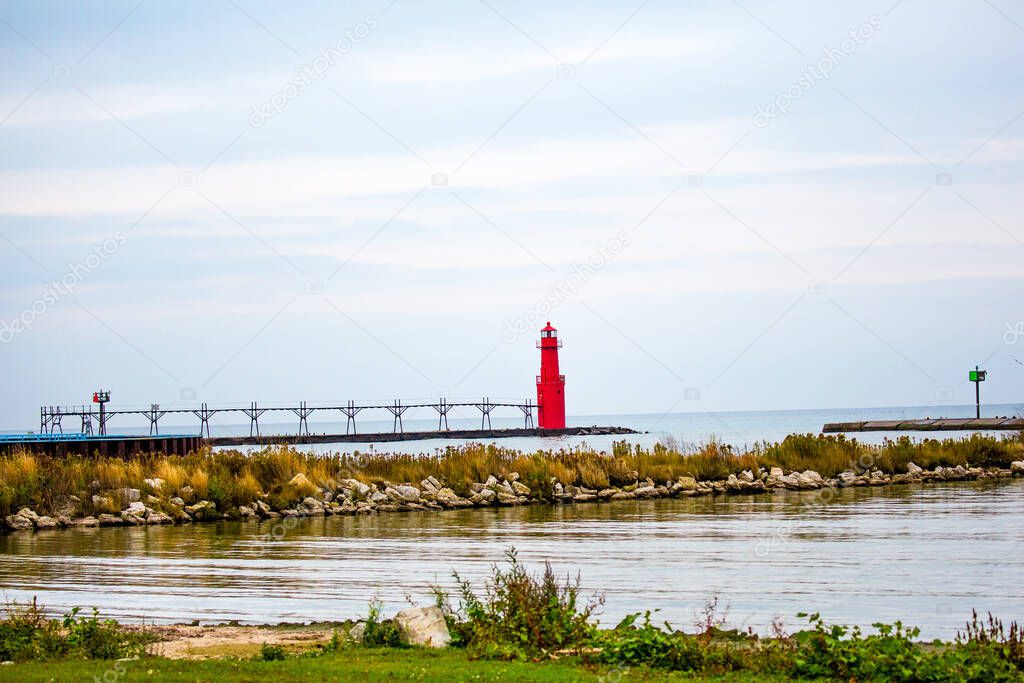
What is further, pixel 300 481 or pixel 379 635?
pixel 300 481

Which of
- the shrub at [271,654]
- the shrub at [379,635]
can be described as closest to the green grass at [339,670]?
the shrub at [271,654]

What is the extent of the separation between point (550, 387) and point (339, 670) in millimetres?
71900

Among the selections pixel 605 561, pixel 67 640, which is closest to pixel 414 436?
pixel 605 561

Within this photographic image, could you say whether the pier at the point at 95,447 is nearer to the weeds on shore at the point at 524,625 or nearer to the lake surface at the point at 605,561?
the lake surface at the point at 605,561

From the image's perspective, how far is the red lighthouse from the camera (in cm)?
7738

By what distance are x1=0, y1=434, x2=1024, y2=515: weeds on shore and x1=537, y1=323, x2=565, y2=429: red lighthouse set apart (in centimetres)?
4095

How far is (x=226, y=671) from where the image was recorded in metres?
9.09

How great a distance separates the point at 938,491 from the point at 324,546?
56.7ft

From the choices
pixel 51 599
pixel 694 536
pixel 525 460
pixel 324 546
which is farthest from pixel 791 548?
pixel 525 460

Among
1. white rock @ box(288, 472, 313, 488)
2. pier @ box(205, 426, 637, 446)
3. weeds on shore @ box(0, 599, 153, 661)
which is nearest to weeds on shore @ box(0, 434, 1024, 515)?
white rock @ box(288, 472, 313, 488)

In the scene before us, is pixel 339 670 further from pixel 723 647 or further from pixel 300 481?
pixel 300 481

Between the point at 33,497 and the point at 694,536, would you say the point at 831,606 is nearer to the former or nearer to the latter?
the point at 694,536

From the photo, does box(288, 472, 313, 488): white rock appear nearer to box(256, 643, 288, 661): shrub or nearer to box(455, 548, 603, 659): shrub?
box(455, 548, 603, 659): shrub

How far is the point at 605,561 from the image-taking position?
1695cm
